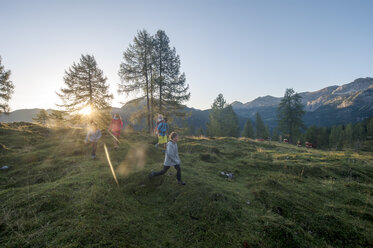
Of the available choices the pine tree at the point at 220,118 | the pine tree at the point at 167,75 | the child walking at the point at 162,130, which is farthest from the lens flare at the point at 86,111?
the pine tree at the point at 220,118

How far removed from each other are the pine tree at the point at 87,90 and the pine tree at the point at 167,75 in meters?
8.68

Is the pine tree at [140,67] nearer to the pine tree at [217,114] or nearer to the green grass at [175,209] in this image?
the green grass at [175,209]

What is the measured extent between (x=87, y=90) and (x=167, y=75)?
454 inches

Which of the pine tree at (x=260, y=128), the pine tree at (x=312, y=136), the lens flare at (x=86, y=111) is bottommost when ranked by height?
the pine tree at (x=312, y=136)

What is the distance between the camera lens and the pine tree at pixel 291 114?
3099cm

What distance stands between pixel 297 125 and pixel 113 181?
36.5 metres

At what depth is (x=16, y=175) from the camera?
6.48 metres

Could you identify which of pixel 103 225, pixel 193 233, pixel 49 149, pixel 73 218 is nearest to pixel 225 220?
pixel 193 233

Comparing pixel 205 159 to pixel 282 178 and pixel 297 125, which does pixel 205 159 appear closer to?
pixel 282 178

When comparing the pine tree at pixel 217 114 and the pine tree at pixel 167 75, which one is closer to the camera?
the pine tree at pixel 167 75

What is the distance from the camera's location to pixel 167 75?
63.2 feet

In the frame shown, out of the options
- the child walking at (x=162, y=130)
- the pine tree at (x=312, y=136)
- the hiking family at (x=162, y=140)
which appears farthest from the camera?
the pine tree at (x=312, y=136)

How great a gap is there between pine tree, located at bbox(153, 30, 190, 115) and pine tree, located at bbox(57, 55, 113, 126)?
8.68m

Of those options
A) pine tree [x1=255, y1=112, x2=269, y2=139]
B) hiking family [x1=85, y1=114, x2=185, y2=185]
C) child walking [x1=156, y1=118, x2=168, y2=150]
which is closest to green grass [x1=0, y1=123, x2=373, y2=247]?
hiking family [x1=85, y1=114, x2=185, y2=185]
